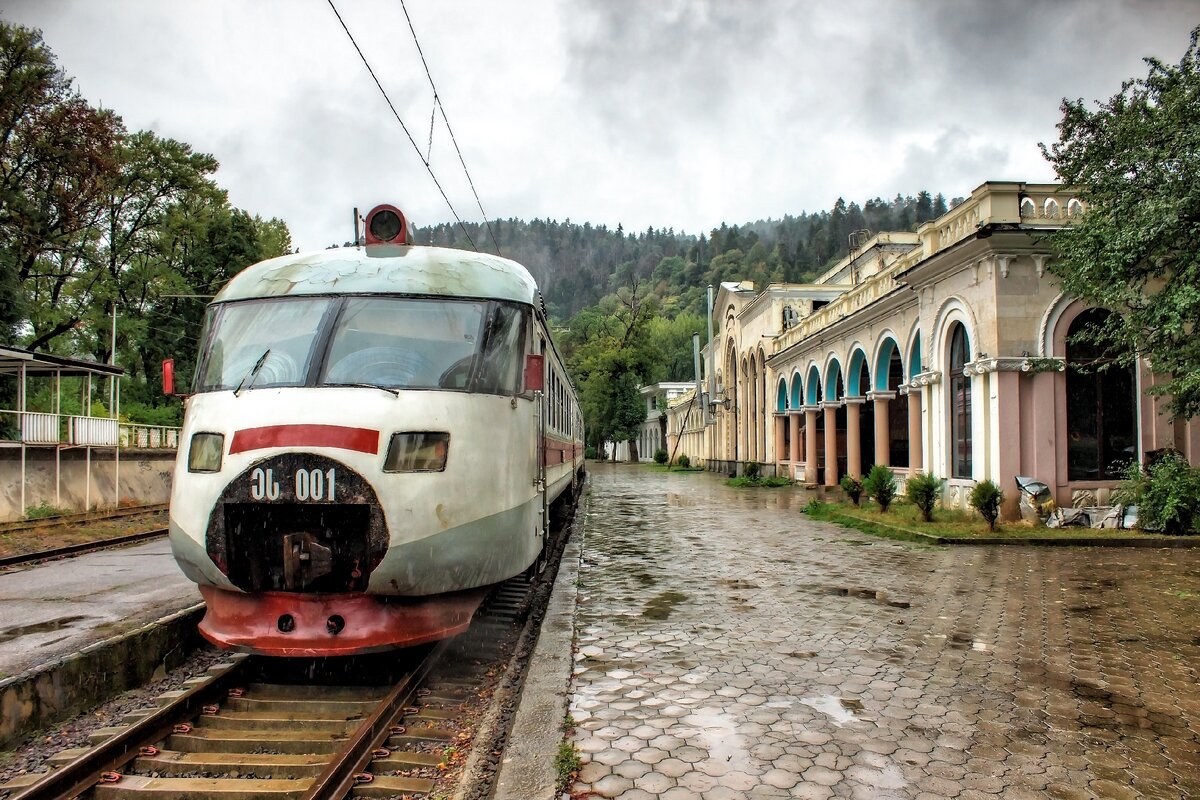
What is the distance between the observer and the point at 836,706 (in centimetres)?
466

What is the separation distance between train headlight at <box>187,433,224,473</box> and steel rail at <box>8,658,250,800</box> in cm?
139

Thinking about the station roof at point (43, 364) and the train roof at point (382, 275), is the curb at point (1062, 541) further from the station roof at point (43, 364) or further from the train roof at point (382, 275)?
the station roof at point (43, 364)

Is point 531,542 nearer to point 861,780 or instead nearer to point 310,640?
point 310,640

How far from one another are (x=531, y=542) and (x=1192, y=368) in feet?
28.9

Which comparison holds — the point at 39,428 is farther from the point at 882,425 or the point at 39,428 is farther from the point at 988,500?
the point at 882,425

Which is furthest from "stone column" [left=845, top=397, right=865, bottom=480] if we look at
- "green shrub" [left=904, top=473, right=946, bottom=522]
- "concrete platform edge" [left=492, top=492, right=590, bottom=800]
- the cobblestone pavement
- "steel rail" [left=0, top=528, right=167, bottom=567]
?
"steel rail" [left=0, top=528, right=167, bottom=567]

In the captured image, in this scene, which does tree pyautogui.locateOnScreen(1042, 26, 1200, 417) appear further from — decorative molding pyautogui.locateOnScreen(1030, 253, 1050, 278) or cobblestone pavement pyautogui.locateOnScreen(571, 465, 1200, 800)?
cobblestone pavement pyautogui.locateOnScreen(571, 465, 1200, 800)

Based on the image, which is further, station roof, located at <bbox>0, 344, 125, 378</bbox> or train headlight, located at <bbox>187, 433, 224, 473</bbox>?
station roof, located at <bbox>0, 344, 125, 378</bbox>

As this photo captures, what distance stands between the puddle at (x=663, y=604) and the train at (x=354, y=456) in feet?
5.83

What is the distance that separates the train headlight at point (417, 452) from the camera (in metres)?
4.98

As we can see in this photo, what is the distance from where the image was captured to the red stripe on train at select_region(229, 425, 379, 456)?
4.88 metres

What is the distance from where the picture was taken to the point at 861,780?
3.64 metres

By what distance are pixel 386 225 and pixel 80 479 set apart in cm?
1600

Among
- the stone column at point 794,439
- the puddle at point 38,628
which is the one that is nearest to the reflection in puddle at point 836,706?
the puddle at point 38,628
